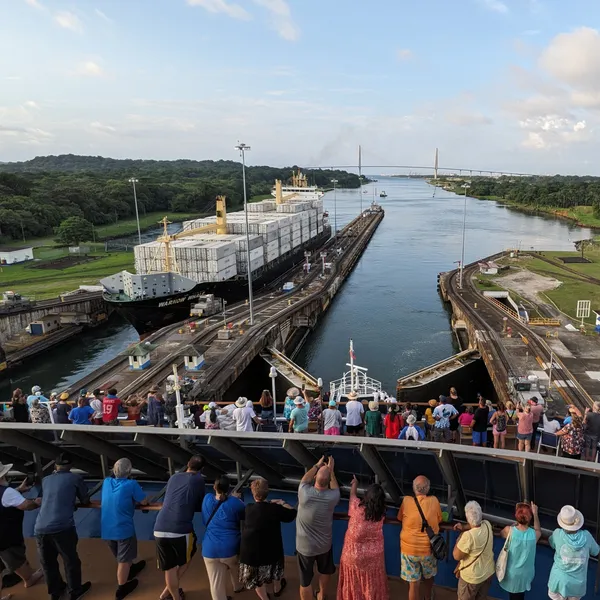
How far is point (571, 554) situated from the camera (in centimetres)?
465

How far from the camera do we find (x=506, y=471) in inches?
252

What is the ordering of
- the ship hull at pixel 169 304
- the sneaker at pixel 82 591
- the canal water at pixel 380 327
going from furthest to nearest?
the ship hull at pixel 169 304 → the canal water at pixel 380 327 → the sneaker at pixel 82 591

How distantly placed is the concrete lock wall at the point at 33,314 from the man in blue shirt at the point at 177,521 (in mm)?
37764

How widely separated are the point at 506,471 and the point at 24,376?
3649 centimetres

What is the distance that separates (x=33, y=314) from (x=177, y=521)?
130 feet

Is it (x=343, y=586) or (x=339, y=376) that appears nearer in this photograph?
(x=343, y=586)

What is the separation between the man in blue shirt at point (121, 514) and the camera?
5465mm

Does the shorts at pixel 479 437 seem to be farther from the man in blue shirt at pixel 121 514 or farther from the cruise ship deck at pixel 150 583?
the man in blue shirt at pixel 121 514

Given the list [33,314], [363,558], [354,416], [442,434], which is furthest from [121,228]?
[363,558]

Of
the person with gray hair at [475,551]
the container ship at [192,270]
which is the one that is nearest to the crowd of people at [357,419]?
the person with gray hair at [475,551]

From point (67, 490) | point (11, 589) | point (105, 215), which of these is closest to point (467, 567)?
point (67, 490)

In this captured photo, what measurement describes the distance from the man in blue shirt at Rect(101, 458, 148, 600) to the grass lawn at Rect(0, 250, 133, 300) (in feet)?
148

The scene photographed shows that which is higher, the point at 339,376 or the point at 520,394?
the point at 520,394

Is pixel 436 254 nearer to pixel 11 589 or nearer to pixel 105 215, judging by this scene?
pixel 105 215
